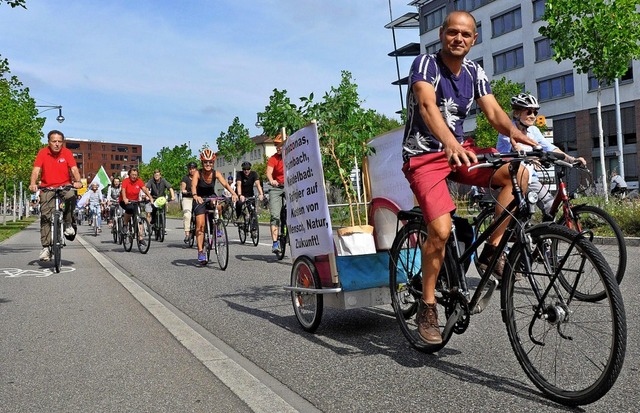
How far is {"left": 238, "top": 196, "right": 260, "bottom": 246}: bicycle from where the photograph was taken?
556 inches

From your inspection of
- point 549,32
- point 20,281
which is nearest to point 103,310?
point 20,281

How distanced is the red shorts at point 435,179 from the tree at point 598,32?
48.6 ft

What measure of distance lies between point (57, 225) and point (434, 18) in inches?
2089

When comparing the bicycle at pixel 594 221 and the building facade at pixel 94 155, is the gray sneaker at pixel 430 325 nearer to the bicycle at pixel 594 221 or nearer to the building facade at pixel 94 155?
the bicycle at pixel 594 221

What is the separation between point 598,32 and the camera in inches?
698

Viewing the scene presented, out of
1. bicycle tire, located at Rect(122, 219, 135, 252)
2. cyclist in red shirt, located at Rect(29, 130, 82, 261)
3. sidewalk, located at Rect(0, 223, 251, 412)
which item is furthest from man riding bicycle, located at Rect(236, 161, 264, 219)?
sidewalk, located at Rect(0, 223, 251, 412)

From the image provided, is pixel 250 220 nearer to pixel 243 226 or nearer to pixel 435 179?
pixel 243 226

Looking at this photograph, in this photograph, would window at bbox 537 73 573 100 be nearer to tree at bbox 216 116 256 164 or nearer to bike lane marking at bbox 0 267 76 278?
tree at bbox 216 116 256 164

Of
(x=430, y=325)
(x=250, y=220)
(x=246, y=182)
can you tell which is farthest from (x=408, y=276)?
(x=250, y=220)

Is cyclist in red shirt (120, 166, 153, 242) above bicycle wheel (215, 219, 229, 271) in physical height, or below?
above

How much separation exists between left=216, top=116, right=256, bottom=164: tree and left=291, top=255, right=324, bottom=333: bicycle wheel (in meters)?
70.6

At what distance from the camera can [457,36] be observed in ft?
12.7

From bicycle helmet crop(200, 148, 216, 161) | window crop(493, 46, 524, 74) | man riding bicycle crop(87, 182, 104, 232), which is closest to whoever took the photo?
bicycle helmet crop(200, 148, 216, 161)

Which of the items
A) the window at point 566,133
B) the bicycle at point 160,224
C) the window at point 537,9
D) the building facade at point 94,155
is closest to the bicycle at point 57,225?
the bicycle at point 160,224
